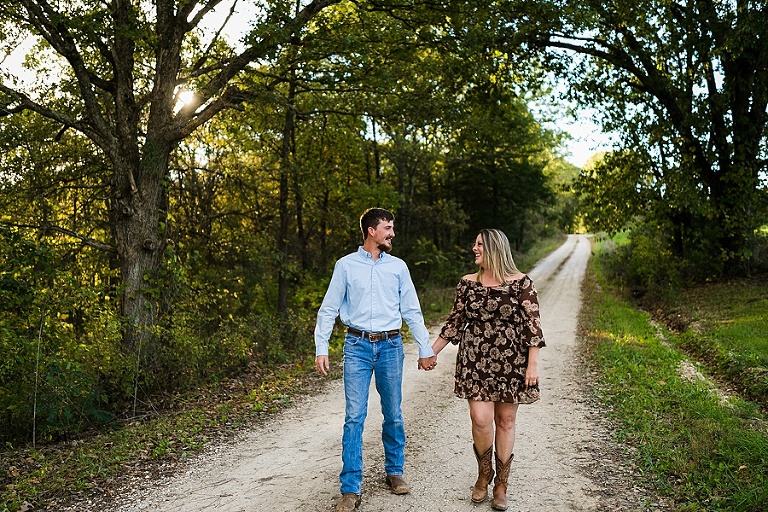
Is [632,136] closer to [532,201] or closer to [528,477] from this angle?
[532,201]

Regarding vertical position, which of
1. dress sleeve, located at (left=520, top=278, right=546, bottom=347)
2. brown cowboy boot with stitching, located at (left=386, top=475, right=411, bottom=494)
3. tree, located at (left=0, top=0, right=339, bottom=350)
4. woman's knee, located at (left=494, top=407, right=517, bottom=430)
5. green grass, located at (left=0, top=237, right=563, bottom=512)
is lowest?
green grass, located at (left=0, top=237, right=563, bottom=512)

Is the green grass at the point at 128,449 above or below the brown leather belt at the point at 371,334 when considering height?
below

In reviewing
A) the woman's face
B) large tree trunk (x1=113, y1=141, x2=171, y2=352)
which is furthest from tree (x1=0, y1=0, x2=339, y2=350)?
the woman's face

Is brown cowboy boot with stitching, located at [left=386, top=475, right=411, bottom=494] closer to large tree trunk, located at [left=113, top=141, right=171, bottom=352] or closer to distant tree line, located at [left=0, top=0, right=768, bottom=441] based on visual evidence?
distant tree line, located at [left=0, top=0, right=768, bottom=441]

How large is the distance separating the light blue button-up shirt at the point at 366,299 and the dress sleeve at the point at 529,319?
2.58 ft

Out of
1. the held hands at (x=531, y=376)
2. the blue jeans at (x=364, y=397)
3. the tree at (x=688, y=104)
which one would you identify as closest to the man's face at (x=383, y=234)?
the blue jeans at (x=364, y=397)

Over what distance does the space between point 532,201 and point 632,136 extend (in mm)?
13761

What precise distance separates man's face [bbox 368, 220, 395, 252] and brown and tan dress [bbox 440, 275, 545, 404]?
725mm

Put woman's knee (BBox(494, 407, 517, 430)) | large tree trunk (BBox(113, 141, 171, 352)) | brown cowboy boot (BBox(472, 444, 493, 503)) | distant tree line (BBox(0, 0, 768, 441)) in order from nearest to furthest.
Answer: woman's knee (BBox(494, 407, 517, 430)), brown cowboy boot (BBox(472, 444, 493, 503)), distant tree line (BBox(0, 0, 768, 441)), large tree trunk (BBox(113, 141, 171, 352))

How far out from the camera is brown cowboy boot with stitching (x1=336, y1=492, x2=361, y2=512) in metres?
4.59

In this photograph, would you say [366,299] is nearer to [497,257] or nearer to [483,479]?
[497,257]

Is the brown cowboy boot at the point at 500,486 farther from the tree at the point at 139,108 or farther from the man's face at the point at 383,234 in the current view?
the tree at the point at 139,108

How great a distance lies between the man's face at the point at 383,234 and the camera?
4.92 m

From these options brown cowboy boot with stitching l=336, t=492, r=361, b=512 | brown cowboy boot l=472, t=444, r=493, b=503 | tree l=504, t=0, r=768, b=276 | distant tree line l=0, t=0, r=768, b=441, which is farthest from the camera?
tree l=504, t=0, r=768, b=276
